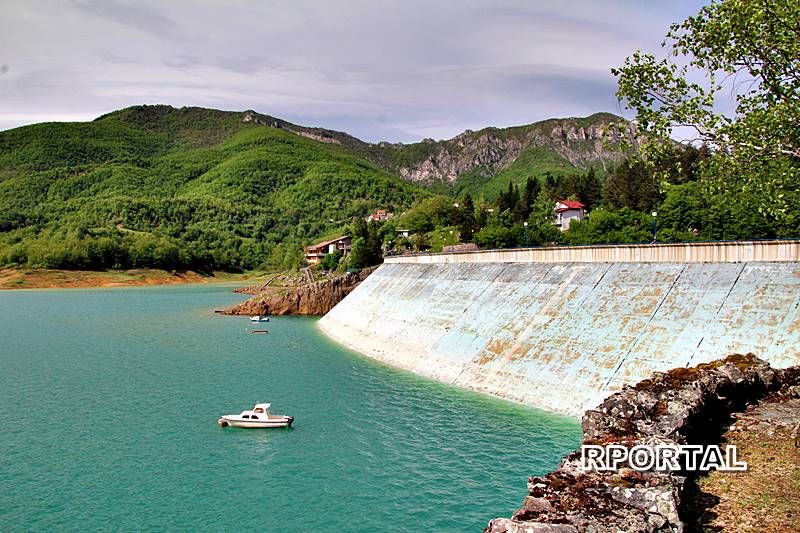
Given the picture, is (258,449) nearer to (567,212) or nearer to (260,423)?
(260,423)

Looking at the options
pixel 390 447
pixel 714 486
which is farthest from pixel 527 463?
pixel 714 486

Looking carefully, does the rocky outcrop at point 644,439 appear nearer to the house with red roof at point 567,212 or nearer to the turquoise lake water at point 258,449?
the turquoise lake water at point 258,449

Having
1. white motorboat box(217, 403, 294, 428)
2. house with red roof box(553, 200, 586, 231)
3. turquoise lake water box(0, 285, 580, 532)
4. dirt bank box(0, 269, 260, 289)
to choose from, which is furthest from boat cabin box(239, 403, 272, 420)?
dirt bank box(0, 269, 260, 289)

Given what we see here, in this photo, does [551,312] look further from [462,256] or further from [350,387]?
[462,256]

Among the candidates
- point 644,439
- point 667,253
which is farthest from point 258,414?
point 667,253

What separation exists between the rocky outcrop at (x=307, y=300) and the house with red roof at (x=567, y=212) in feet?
160

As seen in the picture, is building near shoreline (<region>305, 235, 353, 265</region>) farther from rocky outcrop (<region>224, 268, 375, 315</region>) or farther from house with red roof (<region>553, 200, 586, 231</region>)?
rocky outcrop (<region>224, 268, 375, 315</region>)

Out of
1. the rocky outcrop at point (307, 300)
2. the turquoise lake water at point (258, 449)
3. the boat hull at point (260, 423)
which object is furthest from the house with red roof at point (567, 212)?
the boat hull at point (260, 423)

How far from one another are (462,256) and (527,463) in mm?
39107

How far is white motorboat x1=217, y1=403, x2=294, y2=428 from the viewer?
31.3 metres

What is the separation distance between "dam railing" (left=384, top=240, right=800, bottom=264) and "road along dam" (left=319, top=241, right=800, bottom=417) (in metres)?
0.07

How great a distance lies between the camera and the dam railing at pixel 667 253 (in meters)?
31.6

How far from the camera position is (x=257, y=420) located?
31516 mm

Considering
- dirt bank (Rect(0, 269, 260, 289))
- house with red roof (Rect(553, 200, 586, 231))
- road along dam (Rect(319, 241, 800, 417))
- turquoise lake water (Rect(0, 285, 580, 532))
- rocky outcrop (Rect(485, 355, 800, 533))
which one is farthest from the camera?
dirt bank (Rect(0, 269, 260, 289))
